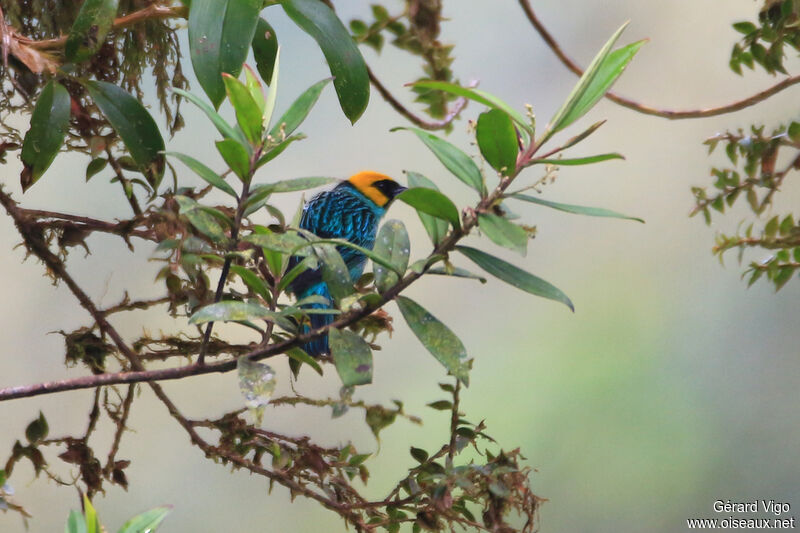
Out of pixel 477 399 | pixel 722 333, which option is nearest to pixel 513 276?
pixel 477 399

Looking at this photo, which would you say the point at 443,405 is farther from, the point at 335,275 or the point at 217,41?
the point at 217,41

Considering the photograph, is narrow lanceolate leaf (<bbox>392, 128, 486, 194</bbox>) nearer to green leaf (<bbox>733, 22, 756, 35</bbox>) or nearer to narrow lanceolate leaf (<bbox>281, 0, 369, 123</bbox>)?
narrow lanceolate leaf (<bbox>281, 0, 369, 123</bbox>)

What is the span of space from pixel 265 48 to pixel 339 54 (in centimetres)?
13

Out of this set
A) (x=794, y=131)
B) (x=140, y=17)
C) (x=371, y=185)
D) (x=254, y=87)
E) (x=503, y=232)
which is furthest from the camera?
(x=371, y=185)

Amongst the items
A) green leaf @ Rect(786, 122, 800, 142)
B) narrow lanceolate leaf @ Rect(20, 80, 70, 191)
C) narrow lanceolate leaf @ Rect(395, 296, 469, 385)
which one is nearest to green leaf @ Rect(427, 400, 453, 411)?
narrow lanceolate leaf @ Rect(395, 296, 469, 385)

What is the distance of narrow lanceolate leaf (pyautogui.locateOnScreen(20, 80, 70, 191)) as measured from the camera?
674 mm

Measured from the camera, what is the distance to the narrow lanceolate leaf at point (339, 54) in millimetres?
694

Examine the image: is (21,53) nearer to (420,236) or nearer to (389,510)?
(389,510)

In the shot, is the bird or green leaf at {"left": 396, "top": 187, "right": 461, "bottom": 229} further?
the bird

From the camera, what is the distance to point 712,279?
1688 mm

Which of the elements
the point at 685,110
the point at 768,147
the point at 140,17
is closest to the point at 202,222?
the point at 140,17

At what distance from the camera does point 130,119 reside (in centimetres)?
69

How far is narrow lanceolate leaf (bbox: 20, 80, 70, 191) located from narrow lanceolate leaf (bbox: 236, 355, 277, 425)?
31 centimetres

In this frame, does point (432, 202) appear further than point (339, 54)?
No
